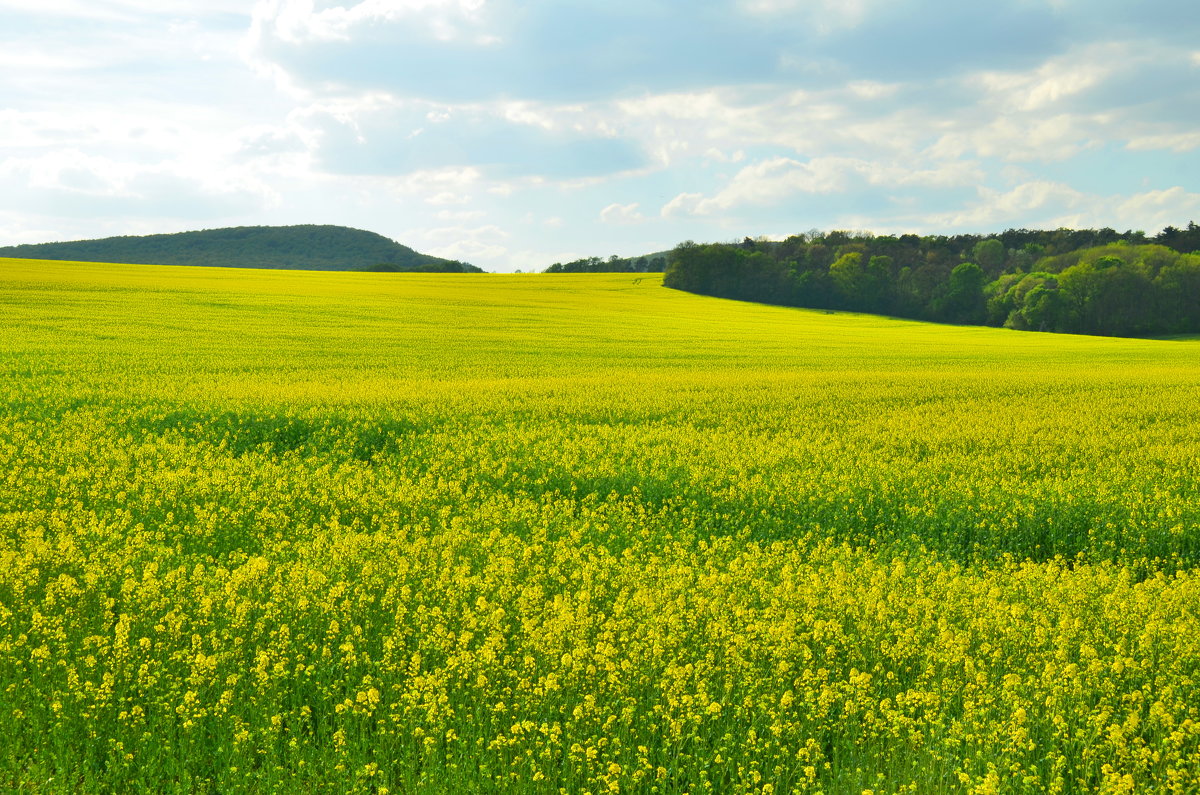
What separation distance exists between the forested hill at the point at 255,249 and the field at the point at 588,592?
103m

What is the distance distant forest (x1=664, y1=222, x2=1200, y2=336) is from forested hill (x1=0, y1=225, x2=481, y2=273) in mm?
42955

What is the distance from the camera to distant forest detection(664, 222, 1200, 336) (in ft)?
247

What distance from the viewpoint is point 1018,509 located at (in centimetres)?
1075

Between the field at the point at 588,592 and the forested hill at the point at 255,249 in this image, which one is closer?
the field at the point at 588,592

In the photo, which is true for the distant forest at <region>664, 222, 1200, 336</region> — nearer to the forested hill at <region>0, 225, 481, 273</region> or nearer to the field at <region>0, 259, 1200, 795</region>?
the forested hill at <region>0, 225, 481, 273</region>

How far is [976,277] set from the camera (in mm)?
84250

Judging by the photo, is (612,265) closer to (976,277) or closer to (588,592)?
(976,277)

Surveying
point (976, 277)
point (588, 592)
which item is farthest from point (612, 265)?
point (588, 592)

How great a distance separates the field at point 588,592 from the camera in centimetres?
475

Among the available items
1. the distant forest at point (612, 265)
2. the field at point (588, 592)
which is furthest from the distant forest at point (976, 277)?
the field at point (588, 592)

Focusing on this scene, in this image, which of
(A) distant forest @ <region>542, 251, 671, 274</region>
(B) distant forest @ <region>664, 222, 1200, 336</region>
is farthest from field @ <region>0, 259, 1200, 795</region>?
(A) distant forest @ <region>542, 251, 671, 274</region>

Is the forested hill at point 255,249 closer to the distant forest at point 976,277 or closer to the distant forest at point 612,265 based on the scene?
the distant forest at point 612,265

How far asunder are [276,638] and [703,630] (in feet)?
9.75

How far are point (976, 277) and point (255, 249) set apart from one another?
10843 centimetres
